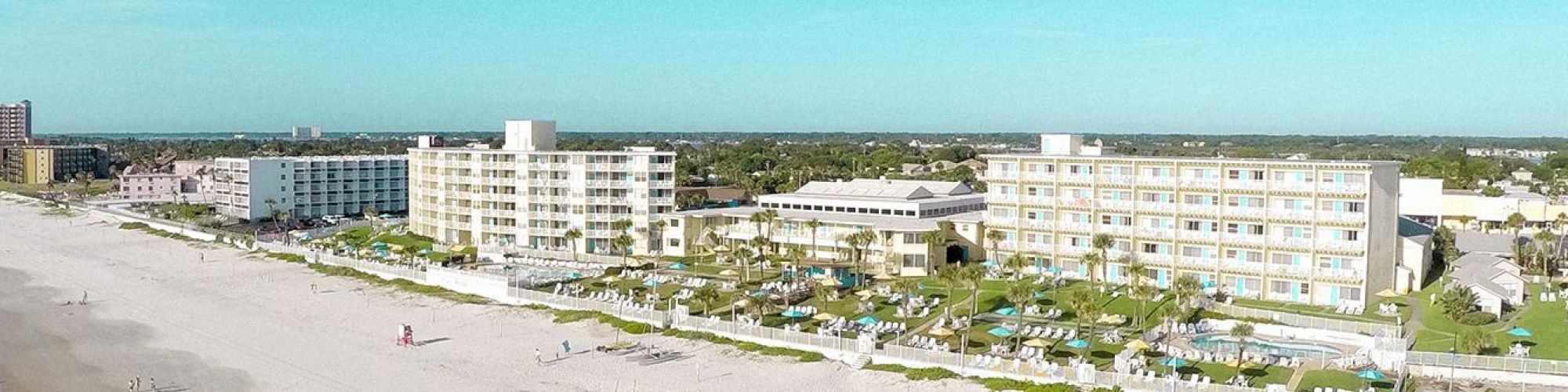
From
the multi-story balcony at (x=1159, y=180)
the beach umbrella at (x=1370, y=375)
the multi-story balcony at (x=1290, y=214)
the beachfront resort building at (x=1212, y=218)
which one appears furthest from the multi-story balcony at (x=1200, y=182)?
the beach umbrella at (x=1370, y=375)

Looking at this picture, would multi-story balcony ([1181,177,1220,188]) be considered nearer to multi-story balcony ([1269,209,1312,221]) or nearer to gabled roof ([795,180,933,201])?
multi-story balcony ([1269,209,1312,221])

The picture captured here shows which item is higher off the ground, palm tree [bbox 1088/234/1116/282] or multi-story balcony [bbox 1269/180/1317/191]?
multi-story balcony [bbox 1269/180/1317/191]

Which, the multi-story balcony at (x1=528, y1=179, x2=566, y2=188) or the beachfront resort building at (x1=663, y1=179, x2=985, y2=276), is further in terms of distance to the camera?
the multi-story balcony at (x1=528, y1=179, x2=566, y2=188)

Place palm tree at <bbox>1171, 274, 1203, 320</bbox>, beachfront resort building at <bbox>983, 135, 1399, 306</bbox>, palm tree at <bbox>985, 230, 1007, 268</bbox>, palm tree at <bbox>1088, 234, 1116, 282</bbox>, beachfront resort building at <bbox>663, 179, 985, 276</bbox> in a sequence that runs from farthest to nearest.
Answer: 1. beachfront resort building at <bbox>663, 179, 985, 276</bbox>
2. palm tree at <bbox>985, 230, 1007, 268</bbox>
3. palm tree at <bbox>1088, 234, 1116, 282</bbox>
4. beachfront resort building at <bbox>983, 135, 1399, 306</bbox>
5. palm tree at <bbox>1171, 274, 1203, 320</bbox>

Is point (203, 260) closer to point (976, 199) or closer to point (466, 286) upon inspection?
point (466, 286)

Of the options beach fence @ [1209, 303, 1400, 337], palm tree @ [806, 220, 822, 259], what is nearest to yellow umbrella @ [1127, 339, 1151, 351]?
beach fence @ [1209, 303, 1400, 337]

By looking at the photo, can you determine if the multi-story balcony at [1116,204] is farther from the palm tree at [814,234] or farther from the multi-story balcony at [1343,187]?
the palm tree at [814,234]
